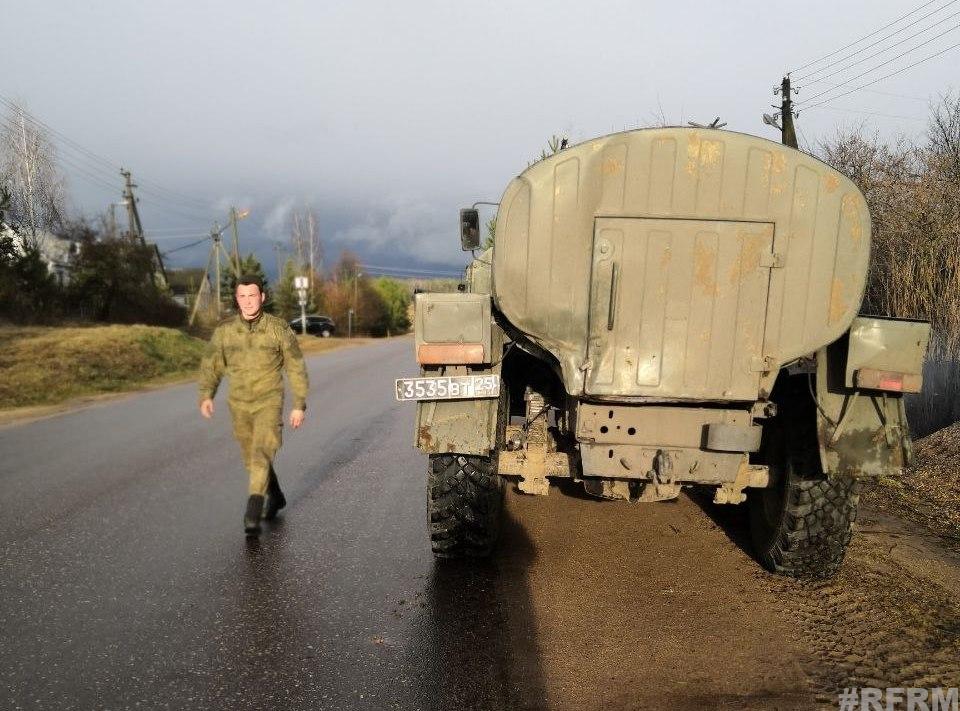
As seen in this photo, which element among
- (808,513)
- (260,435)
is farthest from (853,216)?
(260,435)

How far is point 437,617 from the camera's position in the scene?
353cm

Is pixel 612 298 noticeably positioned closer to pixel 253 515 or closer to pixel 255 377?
pixel 255 377

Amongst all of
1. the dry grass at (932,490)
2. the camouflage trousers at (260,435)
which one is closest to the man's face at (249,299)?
the camouflage trousers at (260,435)

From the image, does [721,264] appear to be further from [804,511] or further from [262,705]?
[262,705]

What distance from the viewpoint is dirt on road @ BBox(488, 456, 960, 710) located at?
2885 mm

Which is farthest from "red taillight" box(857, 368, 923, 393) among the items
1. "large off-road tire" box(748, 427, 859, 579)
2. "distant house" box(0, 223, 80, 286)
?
"distant house" box(0, 223, 80, 286)

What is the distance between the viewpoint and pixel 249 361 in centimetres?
480

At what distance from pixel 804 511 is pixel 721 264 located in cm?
146

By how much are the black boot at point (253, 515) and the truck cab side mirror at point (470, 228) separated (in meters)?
2.44

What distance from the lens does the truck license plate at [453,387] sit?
3.78 meters

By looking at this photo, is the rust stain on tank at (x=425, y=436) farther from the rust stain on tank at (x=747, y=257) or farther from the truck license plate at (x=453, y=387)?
the rust stain on tank at (x=747, y=257)

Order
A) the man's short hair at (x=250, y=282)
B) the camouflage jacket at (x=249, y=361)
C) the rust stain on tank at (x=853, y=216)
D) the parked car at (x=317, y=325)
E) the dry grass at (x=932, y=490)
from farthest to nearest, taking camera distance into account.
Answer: the parked car at (x=317, y=325) → the dry grass at (x=932, y=490) → the camouflage jacket at (x=249, y=361) → the man's short hair at (x=250, y=282) → the rust stain on tank at (x=853, y=216)

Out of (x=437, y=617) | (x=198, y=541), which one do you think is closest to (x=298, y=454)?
(x=198, y=541)

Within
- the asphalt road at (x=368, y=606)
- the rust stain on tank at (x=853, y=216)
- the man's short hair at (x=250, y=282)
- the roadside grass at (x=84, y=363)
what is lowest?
the roadside grass at (x=84, y=363)
